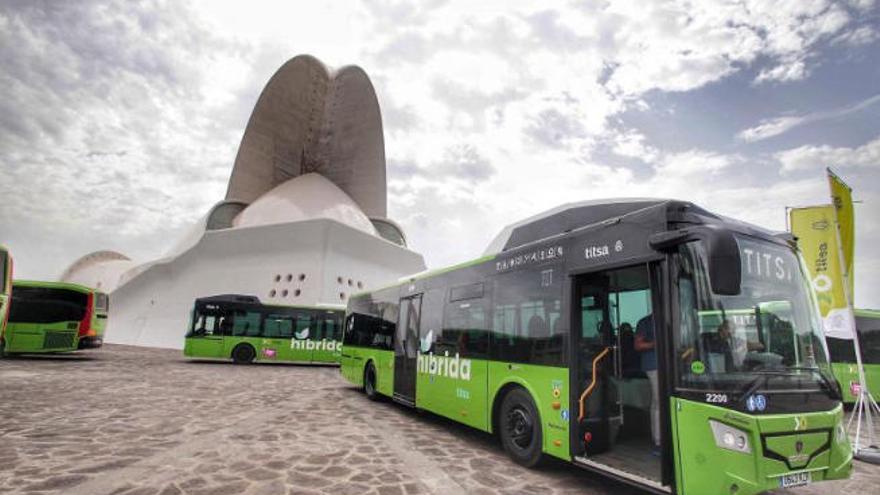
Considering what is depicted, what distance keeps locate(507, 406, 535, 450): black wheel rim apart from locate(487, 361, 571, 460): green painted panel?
314 mm

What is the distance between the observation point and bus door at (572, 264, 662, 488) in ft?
15.9

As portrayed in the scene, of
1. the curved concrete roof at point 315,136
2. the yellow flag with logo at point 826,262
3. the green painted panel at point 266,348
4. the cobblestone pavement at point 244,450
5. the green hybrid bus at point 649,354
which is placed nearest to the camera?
the green hybrid bus at point 649,354

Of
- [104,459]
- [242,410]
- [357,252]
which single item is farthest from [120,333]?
[104,459]

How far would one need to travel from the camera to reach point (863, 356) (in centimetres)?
1264

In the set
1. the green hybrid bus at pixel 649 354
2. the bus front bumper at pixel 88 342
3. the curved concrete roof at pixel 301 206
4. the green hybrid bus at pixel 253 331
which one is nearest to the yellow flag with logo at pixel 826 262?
the green hybrid bus at pixel 649 354

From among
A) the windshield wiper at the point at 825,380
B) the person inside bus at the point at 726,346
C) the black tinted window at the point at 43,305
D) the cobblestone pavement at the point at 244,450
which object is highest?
the black tinted window at the point at 43,305

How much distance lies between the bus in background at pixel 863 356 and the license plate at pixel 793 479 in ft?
37.8

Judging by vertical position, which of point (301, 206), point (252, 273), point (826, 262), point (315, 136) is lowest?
point (826, 262)

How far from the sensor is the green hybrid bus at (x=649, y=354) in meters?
3.63

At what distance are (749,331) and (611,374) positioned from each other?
159 centimetres

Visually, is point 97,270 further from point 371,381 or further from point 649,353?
point 649,353

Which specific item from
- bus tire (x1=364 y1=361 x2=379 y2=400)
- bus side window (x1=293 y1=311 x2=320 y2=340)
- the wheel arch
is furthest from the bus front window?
bus side window (x1=293 y1=311 x2=320 y2=340)

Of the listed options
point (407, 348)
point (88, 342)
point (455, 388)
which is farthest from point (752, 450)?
point (88, 342)

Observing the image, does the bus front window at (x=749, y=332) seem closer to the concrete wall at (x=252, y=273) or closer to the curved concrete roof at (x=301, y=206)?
the concrete wall at (x=252, y=273)
